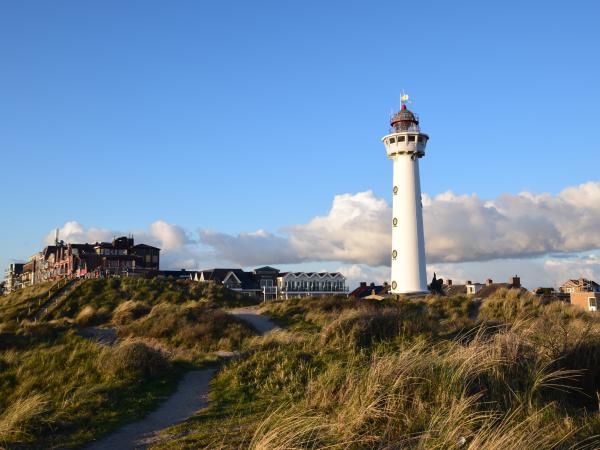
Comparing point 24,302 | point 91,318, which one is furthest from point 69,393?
point 24,302

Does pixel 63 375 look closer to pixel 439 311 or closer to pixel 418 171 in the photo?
pixel 439 311

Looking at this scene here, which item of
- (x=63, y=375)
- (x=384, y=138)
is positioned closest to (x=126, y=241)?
(x=384, y=138)

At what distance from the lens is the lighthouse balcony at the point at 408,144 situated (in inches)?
1811

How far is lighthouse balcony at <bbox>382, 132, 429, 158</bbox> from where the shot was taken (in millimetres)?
46000

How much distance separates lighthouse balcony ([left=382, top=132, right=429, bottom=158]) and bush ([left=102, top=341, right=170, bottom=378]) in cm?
3486

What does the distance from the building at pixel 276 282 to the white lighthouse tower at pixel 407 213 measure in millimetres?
40085

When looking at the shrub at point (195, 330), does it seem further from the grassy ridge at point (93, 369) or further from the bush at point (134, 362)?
the bush at point (134, 362)

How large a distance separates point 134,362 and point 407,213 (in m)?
33.7

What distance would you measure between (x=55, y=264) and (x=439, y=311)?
272ft

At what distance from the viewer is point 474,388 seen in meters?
8.88

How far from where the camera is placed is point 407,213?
Answer: 148ft

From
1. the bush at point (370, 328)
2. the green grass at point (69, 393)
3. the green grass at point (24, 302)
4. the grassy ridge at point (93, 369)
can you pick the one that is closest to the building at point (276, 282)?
the green grass at point (24, 302)

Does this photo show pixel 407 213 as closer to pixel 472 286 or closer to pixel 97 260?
pixel 472 286

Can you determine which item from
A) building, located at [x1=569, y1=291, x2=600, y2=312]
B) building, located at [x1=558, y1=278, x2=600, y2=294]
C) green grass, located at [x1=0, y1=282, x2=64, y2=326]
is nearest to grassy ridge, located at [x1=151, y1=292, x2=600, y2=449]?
green grass, located at [x1=0, y1=282, x2=64, y2=326]
